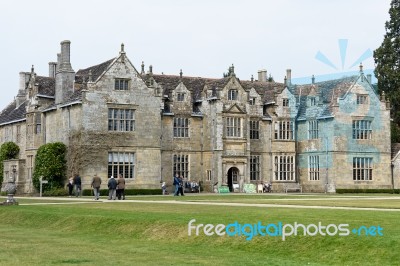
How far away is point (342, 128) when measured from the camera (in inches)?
2554

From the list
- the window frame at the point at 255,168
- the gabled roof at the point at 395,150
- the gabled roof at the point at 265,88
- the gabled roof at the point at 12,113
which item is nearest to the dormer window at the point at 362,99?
the gabled roof at the point at 395,150

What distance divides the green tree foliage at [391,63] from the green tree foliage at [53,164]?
115 feet

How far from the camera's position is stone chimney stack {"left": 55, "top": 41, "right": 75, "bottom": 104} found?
59.8 meters

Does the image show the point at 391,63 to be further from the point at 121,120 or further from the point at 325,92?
the point at 121,120

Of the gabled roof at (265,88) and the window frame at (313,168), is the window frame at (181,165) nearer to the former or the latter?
the gabled roof at (265,88)

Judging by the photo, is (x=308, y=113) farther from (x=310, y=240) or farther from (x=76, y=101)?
(x=310, y=240)

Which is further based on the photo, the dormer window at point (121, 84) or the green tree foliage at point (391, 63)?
the green tree foliage at point (391, 63)

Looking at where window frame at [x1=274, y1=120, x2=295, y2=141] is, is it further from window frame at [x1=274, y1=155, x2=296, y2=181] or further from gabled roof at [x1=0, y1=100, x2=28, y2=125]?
gabled roof at [x1=0, y1=100, x2=28, y2=125]

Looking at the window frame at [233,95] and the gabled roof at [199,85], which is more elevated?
the gabled roof at [199,85]

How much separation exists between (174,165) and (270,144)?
9.47 meters

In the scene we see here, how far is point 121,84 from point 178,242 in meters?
37.4

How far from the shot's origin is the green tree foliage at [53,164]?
5725 centimetres

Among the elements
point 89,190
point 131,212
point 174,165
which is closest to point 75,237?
point 131,212

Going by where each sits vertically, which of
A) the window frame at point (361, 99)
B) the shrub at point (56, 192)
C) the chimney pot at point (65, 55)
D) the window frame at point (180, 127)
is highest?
the chimney pot at point (65, 55)
